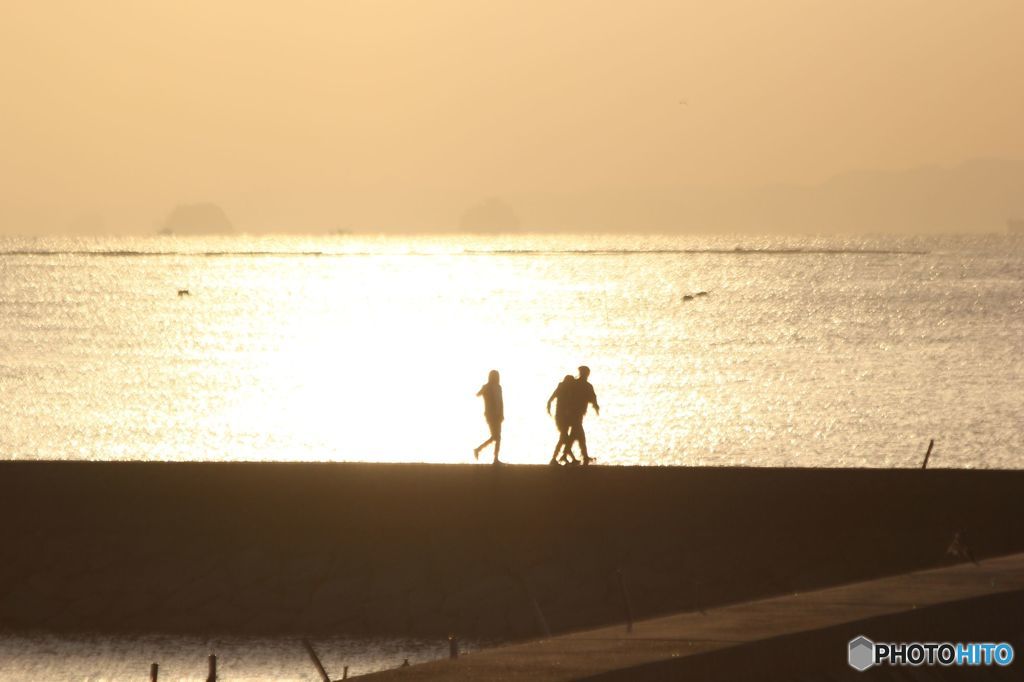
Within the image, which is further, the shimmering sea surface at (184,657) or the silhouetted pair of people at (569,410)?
the silhouetted pair of people at (569,410)

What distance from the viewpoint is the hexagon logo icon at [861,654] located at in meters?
7.49

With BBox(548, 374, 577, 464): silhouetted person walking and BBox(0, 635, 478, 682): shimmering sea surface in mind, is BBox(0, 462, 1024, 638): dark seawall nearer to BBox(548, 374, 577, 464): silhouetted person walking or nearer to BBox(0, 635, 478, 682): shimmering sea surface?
BBox(0, 635, 478, 682): shimmering sea surface

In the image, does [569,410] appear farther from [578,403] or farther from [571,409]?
[578,403]

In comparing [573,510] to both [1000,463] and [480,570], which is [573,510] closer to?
[480,570]

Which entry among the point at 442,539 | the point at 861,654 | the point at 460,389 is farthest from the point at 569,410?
the point at 460,389

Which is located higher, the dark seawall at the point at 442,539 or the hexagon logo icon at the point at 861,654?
the dark seawall at the point at 442,539

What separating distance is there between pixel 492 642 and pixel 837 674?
38.7 feet

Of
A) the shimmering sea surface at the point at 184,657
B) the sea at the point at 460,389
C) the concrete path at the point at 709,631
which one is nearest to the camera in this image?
the concrete path at the point at 709,631

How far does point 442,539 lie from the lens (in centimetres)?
2012

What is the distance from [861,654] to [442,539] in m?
12.9

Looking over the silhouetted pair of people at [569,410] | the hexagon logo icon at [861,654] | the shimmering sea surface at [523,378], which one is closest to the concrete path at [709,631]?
the hexagon logo icon at [861,654]

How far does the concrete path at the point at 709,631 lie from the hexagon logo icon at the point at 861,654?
68 millimetres

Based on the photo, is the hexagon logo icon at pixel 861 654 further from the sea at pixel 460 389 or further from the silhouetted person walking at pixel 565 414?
the silhouetted person walking at pixel 565 414

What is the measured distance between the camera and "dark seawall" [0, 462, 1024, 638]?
1941 cm
